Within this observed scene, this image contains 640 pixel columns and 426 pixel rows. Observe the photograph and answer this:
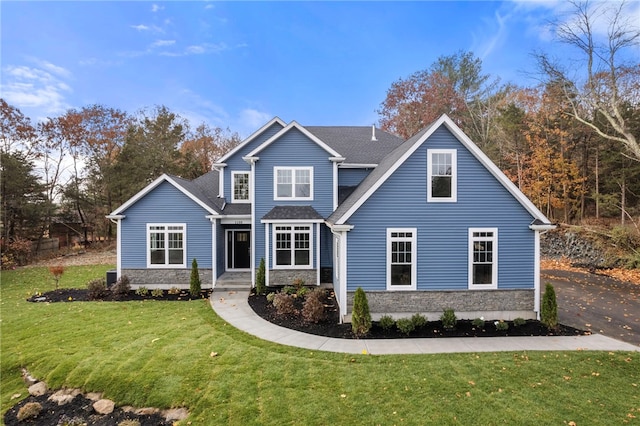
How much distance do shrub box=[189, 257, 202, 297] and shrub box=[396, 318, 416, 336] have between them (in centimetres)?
859

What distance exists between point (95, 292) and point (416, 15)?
65.5ft

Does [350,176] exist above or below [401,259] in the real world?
above

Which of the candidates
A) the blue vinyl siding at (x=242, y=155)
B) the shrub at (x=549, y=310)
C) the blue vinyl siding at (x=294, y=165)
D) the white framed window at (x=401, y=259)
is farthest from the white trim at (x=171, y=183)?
the shrub at (x=549, y=310)

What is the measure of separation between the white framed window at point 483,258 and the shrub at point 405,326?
256cm

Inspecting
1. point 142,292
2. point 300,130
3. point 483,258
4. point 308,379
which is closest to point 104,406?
point 308,379

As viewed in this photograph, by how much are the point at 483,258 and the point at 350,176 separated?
7.50 meters

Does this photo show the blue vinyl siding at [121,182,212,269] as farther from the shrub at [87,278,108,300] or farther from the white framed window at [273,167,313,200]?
the white framed window at [273,167,313,200]

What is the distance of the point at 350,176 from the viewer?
15445 millimetres

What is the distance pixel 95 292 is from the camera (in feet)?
41.8

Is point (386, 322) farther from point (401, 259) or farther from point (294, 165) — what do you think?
point (294, 165)

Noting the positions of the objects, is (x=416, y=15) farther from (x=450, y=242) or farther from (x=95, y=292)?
(x=95, y=292)

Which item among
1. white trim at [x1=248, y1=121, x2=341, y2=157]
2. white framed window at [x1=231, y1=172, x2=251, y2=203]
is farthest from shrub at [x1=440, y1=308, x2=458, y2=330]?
white framed window at [x1=231, y1=172, x2=251, y2=203]

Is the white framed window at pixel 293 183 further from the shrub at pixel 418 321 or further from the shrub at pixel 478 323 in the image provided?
the shrub at pixel 478 323

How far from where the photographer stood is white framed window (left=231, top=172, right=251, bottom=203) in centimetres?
1611
